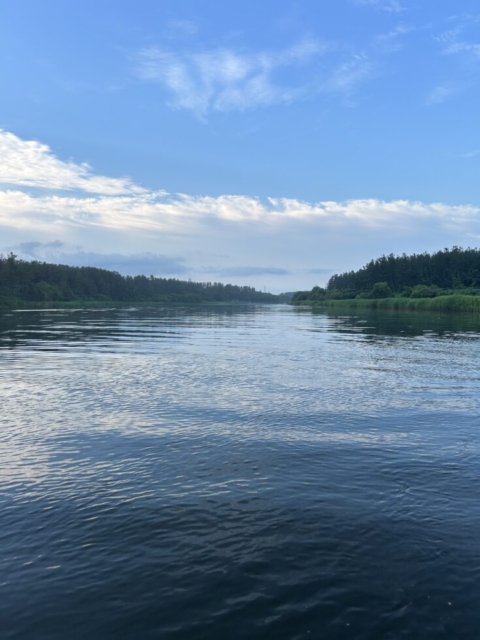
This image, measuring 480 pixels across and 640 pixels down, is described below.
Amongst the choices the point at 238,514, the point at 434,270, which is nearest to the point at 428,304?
the point at 434,270

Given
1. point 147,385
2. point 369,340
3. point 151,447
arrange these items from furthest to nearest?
point 369,340 → point 147,385 → point 151,447

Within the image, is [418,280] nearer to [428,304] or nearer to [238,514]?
[428,304]

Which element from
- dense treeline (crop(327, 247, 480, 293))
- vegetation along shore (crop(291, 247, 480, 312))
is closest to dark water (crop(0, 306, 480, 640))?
vegetation along shore (crop(291, 247, 480, 312))

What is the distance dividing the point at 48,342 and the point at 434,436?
32.6 metres

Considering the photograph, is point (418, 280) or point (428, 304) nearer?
point (428, 304)

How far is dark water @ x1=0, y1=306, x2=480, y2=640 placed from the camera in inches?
254

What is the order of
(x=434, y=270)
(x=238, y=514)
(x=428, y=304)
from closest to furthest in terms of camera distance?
(x=238, y=514) < (x=428, y=304) < (x=434, y=270)

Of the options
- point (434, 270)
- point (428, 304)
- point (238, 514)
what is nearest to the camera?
point (238, 514)

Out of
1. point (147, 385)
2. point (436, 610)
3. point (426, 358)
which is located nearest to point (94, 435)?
point (147, 385)

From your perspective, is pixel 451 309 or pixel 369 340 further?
pixel 451 309

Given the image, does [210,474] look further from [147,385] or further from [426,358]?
[426,358]

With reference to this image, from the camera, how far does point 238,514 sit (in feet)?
29.9

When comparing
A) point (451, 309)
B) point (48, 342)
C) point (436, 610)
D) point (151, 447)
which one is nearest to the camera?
point (436, 610)

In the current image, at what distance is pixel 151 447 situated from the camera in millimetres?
12789
